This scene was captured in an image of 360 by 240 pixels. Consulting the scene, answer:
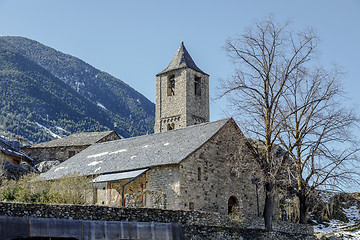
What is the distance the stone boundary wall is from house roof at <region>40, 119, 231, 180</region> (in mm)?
4988

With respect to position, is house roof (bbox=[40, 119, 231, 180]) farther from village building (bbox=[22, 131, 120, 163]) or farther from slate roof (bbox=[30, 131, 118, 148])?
slate roof (bbox=[30, 131, 118, 148])

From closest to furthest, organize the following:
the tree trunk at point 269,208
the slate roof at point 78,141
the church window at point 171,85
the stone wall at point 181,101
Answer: the tree trunk at point 269,208 < the slate roof at point 78,141 < the stone wall at point 181,101 < the church window at point 171,85

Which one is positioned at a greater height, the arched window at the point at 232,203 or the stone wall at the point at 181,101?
the stone wall at the point at 181,101

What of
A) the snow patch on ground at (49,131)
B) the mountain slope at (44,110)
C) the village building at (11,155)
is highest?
the mountain slope at (44,110)

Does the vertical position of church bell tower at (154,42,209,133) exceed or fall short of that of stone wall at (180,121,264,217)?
it exceeds it

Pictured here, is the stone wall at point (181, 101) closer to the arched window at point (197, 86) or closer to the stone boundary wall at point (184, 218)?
the arched window at point (197, 86)

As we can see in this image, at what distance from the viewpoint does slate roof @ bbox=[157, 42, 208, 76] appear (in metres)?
56.7

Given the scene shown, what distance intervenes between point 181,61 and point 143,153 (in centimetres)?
2358

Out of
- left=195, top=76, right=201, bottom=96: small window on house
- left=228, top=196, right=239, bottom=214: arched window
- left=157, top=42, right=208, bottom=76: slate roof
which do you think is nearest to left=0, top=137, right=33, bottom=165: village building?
left=157, top=42, right=208, bottom=76: slate roof

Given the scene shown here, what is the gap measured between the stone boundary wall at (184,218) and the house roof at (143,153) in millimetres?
4988

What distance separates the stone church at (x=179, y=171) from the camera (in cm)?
3078

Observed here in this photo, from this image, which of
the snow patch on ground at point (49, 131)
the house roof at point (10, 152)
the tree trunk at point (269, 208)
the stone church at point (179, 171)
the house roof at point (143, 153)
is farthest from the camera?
the snow patch on ground at point (49, 131)

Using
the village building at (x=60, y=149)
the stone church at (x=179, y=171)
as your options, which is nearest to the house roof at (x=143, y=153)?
the stone church at (x=179, y=171)

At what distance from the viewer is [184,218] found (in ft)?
83.7
